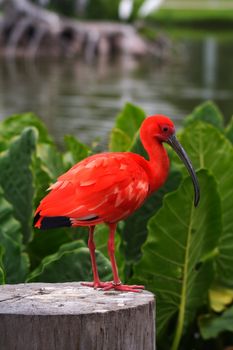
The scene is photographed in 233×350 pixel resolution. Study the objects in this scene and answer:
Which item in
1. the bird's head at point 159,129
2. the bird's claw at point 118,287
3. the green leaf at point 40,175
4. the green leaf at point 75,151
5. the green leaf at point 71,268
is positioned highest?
the bird's head at point 159,129

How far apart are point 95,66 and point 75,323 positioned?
28.5 metres

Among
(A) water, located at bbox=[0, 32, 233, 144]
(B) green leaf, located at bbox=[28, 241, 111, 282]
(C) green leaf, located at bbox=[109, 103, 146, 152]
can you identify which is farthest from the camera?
(A) water, located at bbox=[0, 32, 233, 144]

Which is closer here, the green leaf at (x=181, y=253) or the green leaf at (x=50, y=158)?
the green leaf at (x=181, y=253)

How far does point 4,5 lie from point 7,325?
32878 millimetres

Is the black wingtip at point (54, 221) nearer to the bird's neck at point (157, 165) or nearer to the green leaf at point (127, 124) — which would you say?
the bird's neck at point (157, 165)

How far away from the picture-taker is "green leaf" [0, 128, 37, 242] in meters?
4.75

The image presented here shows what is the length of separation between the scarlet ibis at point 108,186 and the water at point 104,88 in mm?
10388

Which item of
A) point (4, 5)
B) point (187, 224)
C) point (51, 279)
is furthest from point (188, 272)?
point (4, 5)

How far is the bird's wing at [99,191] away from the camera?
10.1ft

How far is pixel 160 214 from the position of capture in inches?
170

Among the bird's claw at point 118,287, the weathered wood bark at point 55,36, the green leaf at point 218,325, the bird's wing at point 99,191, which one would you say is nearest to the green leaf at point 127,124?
the green leaf at point 218,325

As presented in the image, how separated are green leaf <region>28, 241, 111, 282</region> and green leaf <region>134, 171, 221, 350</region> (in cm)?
36

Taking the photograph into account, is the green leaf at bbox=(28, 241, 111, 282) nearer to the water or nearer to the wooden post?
the wooden post

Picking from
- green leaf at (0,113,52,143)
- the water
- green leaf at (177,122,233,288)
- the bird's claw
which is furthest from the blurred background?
the bird's claw
